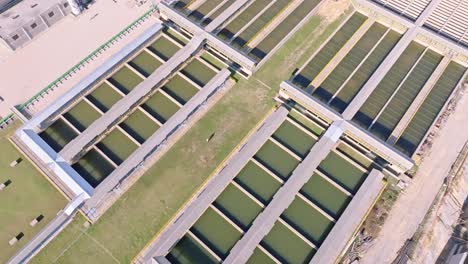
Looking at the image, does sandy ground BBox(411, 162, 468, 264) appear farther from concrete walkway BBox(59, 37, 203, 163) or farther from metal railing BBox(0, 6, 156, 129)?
metal railing BBox(0, 6, 156, 129)

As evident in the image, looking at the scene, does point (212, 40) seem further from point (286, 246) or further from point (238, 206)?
point (286, 246)

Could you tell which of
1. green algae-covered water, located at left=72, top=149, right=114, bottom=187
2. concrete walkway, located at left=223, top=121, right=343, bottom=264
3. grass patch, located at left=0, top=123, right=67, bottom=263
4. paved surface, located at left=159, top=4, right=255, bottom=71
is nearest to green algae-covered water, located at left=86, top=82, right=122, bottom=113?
green algae-covered water, located at left=72, top=149, right=114, bottom=187

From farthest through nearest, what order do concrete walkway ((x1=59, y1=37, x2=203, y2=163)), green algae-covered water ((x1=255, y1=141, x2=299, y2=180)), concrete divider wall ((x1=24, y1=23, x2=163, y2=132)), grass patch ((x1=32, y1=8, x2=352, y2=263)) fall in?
concrete divider wall ((x1=24, y1=23, x2=163, y2=132)), green algae-covered water ((x1=255, y1=141, x2=299, y2=180)), concrete walkway ((x1=59, y1=37, x2=203, y2=163)), grass patch ((x1=32, y1=8, x2=352, y2=263))

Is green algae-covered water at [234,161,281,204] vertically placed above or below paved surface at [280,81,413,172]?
below

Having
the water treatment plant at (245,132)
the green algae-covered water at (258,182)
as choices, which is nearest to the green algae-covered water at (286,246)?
the water treatment plant at (245,132)

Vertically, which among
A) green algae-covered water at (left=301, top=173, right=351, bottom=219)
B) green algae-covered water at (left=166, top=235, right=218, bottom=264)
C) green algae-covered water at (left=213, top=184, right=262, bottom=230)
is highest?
green algae-covered water at (left=301, top=173, right=351, bottom=219)
